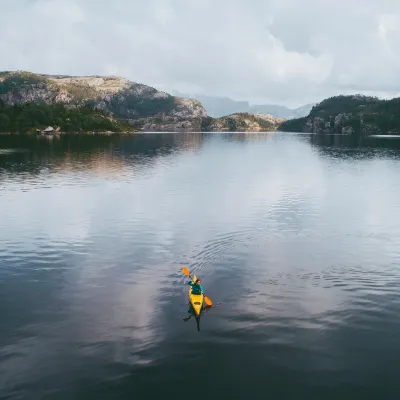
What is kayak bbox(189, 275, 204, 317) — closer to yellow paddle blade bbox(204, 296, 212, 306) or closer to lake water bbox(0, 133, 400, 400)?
lake water bbox(0, 133, 400, 400)

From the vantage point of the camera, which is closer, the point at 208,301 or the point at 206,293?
the point at 208,301

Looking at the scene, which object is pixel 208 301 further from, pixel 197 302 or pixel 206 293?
pixel 206 293

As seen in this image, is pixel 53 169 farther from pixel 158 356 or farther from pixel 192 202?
pixel 158 356

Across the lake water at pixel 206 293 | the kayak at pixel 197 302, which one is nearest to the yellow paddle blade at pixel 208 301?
the lake water at pixel 206 293

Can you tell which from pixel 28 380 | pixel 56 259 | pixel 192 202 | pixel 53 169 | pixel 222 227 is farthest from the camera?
pixel 53 169

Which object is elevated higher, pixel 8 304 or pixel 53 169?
pixel 53 169

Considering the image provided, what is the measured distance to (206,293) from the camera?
124ft

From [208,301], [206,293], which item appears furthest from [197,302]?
[206,293]

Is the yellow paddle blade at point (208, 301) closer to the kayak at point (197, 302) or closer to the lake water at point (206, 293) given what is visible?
the lake water at point (206, 293)

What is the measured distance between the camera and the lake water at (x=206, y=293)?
25125mm

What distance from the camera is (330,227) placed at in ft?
206

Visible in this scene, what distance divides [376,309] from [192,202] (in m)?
52.2

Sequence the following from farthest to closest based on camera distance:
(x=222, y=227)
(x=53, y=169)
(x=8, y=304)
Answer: (x=53, y=169), (x=222, y=227), (x=8, y=304)

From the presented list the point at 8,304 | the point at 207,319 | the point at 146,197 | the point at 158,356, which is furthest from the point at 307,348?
the point at 146,197
